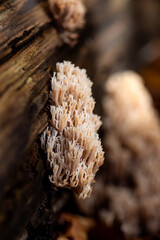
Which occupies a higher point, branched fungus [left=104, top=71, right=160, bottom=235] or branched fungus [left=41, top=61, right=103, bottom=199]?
branched fungus [left=41, top=61, right=103, bottom=199]

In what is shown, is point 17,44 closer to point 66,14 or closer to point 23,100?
point 23,100

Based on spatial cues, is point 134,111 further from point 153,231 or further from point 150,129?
point 153,231

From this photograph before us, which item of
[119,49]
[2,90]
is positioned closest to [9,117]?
[2,90]

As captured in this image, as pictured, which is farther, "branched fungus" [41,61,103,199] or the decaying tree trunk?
"branched fungus" [41,61,103,199]

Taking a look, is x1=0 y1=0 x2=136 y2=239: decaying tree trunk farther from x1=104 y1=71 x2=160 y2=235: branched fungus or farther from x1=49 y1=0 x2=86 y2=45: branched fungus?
x1=104 y1=71 x2=160 y2=235: branched fungus

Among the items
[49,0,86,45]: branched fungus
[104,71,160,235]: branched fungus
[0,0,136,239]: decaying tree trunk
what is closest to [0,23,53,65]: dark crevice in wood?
[0,0,136,239]: decaying tree trunk

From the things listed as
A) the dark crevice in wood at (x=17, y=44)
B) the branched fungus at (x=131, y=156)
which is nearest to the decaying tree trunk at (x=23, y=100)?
the dark crevice in wood at (x=17, y=44)

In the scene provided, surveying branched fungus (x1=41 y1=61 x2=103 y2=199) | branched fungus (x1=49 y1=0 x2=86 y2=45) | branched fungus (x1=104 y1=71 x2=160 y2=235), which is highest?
branched fungus (x1=49 y1=0 x2=86 y2=45)
